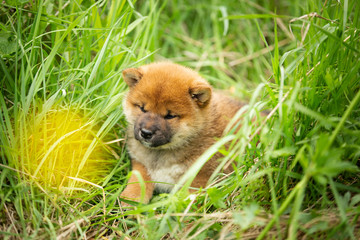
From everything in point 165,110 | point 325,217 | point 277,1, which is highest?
point 277,1

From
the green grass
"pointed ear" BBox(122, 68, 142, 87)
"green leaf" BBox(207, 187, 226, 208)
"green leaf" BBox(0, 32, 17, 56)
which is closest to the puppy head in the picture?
"pointed ear" BBox(122, 68, 142, 87)

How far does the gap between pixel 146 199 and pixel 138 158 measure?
0.46 meters

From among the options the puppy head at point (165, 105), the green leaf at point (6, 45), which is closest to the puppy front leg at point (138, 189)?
the puppy head at point (165, 105)

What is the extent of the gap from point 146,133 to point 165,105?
1.03ft

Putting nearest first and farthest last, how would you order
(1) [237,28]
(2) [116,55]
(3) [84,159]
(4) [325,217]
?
(4) [325,217] → (3) [84,159] → (2) [116,55] → (1) [237,28]

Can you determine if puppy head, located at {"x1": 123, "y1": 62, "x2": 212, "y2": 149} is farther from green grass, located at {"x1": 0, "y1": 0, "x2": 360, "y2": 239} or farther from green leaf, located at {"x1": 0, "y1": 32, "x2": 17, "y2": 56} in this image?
green leaf, located at {"x1": 0, "y1": 32, "x2": 17, "y2": 56}

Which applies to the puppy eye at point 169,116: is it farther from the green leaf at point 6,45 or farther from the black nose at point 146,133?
the green leaf at point 6,45

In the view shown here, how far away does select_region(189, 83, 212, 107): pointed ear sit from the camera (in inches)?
132

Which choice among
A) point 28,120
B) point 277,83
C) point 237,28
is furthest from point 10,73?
point 237,28

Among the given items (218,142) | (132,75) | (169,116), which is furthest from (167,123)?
(218,142)

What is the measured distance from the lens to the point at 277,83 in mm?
2994

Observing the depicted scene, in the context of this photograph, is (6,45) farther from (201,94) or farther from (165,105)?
A: (201,94)

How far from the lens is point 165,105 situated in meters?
3.32

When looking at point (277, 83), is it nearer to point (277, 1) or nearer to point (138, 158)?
point (138, 158)
